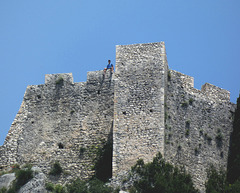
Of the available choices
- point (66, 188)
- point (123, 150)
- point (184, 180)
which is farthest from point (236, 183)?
point (66, 188)

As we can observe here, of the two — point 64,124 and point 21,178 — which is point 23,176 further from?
point 64,124

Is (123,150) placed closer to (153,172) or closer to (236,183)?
(153,172)

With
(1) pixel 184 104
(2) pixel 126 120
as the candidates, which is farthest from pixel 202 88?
(2) pixel 126 120

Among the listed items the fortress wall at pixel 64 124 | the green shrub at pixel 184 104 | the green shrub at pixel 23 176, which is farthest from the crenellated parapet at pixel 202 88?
the green shrub at pixel 23 176

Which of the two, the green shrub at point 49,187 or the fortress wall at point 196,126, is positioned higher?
the fortress wall at point 196,126

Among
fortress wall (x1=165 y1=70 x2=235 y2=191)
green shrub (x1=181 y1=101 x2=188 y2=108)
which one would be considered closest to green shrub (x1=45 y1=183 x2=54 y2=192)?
fortress wall (x1=165 y1=70 x2=235 y2=191)

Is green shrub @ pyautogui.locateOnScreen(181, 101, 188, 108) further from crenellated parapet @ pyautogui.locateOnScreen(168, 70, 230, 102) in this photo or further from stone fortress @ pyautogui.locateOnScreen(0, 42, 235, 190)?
crenellated parapet @ pyautogui.locateOnScreen(168, 70, 230, 102)

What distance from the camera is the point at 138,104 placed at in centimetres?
3519

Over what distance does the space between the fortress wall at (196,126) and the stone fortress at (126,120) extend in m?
0.05

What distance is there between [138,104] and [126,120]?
103 cm

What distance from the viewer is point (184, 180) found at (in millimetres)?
34031

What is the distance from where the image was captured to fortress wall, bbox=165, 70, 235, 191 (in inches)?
1399

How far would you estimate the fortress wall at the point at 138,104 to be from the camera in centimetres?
3397

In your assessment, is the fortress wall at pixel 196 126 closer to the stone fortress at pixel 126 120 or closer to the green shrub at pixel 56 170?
the stone fortress at pixel 126 120
